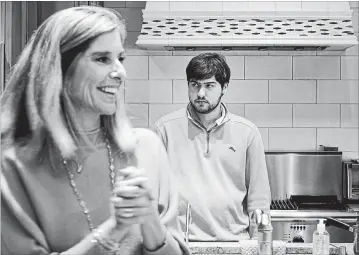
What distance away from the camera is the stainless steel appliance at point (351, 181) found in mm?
1402

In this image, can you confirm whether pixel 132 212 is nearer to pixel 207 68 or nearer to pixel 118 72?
pixel 118 72

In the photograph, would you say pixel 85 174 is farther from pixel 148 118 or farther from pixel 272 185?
pixel 272 185

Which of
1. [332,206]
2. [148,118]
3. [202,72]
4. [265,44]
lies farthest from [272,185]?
[148,118]

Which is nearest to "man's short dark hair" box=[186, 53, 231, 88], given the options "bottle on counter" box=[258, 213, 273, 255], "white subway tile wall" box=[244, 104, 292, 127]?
"white subway tile wall" box=[244, 104, 292, 127]

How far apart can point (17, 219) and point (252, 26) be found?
943mm

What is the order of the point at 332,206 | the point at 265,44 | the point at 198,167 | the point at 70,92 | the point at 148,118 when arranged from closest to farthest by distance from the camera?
the point at 70,92, the point at 148,118, the point at 198,167, the point at 332,206, the point at 265,44

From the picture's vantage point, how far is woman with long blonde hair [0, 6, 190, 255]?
845 millimetres

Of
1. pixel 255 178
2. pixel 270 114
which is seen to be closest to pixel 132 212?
pixel 255 178

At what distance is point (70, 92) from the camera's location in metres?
0.85

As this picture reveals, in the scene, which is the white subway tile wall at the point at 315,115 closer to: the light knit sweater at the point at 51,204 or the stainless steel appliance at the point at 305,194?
the stainless steel appliance at the point at 305,194

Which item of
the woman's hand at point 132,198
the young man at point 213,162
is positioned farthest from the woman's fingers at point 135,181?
the young man at point 213,162

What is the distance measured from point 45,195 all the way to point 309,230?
659 mm

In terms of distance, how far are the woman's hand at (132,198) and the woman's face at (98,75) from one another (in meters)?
0.10

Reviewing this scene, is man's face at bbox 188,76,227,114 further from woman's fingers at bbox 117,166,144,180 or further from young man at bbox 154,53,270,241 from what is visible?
woman's fingers at bbox 117,166,144,180
